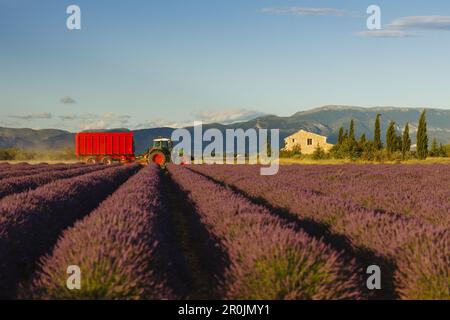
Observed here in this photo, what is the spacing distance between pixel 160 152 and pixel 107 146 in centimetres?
681

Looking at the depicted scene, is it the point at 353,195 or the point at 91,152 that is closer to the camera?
the point at 353,195

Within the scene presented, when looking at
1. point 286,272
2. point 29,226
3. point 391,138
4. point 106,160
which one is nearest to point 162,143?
point 106,160

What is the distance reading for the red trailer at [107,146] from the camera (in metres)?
39.6

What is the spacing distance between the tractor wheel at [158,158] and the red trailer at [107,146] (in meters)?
4.76

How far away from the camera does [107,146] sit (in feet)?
131

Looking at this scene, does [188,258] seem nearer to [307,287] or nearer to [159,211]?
[159,211]

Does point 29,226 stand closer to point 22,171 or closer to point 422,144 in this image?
point 22,171

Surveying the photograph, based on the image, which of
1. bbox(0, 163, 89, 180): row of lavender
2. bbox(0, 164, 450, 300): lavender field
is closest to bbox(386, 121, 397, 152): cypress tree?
bbox(0, 163, 89, 180): row of lavender

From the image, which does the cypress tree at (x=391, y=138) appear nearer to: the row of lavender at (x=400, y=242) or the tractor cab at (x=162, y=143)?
the tractor cab at (x=162, y=143)

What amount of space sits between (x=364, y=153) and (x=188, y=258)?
50212mm

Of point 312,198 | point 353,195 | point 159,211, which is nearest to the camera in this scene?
point 159,211

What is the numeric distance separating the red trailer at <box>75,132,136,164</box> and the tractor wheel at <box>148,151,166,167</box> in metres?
4.76
